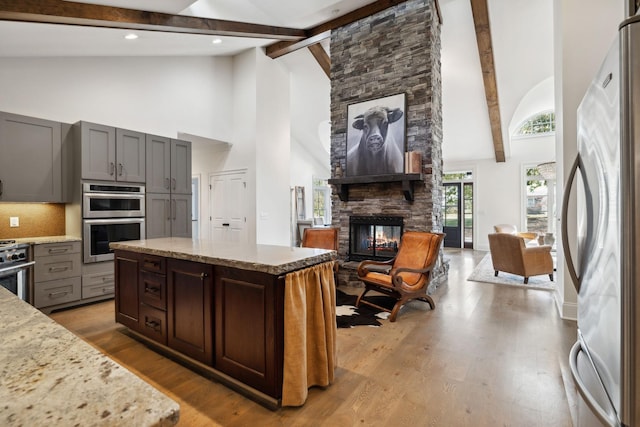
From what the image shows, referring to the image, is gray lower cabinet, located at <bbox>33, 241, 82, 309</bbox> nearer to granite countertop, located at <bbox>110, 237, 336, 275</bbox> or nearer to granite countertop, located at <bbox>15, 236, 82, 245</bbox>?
granite countertop, located at <bbox>15, 236, 82, 245</bbox>

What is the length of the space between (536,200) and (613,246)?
9.46m

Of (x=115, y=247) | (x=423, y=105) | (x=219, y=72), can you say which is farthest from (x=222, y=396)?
(x=219, y=72)

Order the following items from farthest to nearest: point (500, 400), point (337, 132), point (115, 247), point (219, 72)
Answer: point (219, 72)
point (337, 132)
point (115, 247)
point (500, 400)

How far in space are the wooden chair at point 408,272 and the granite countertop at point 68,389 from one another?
3.10 metres

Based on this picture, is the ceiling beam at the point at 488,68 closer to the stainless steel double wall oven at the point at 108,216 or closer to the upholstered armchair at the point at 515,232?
the upholstered armchair at the point at 515,232

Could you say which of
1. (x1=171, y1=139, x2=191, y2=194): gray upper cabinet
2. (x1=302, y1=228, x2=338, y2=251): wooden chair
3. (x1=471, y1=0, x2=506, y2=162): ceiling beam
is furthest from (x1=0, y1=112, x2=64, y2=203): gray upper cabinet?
(x1=471, y1=0, x2=506, y2=162): ceiling beam

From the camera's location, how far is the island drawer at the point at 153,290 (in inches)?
98.1

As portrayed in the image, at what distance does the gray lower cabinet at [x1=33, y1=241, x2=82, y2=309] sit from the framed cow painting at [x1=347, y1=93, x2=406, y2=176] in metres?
3.88

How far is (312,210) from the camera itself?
10820mm

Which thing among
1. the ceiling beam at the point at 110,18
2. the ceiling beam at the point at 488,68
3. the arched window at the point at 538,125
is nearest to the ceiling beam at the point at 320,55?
the ceiling beam at the point at 110,18

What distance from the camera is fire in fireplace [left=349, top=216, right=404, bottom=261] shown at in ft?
16.1

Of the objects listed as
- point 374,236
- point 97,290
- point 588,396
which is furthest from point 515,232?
point 97,290

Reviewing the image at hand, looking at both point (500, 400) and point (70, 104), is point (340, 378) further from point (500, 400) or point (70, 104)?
point (70, 104)

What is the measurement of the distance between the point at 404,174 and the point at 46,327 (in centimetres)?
419
